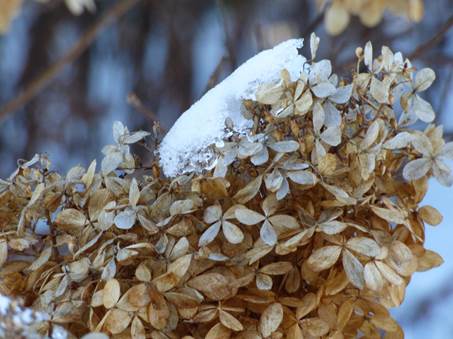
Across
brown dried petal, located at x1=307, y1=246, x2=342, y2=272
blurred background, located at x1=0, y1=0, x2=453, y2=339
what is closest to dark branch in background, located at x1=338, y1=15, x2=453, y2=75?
brown dried petal, located at x1=307, y1=246, x2=342, y2=272

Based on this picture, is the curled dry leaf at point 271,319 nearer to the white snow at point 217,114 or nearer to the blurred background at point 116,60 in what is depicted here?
the white snow at point 217,114

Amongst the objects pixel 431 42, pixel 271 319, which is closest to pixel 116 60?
pixel 431 42

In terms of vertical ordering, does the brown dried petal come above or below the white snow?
below

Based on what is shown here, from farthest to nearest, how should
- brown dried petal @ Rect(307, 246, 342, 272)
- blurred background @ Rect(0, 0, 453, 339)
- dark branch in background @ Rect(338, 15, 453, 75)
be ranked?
blurred background @ Rect(0, 0, 453, 339), dark branch in background @ Rect(338, 15, 453, 75), brown dried petal @ Rect(307, 246, 342, 272)

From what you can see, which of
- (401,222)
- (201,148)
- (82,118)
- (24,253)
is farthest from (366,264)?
(82,118)

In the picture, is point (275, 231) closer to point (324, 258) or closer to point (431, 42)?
point (324, 258)

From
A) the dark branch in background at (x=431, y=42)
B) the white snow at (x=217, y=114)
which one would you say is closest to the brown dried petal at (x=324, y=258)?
the white snow at (x=217, y=114)

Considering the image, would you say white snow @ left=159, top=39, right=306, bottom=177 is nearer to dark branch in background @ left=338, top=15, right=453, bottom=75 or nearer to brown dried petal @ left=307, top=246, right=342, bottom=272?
brown dried petal @ left=307, top=246, right=342, bottom=272
